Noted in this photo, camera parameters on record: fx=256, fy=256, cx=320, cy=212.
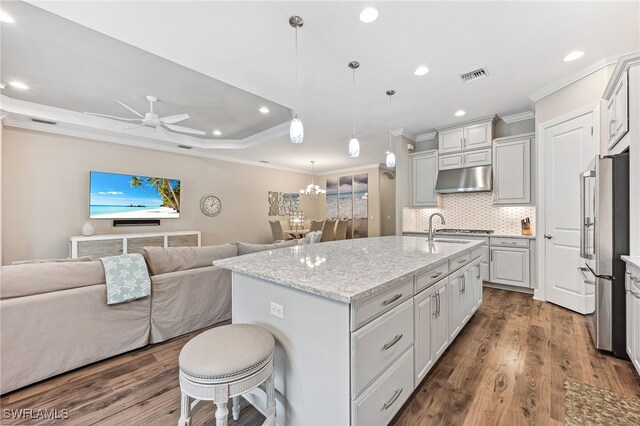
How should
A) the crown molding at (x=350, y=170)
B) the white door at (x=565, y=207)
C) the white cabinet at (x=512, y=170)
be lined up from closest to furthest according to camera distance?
the white door at (x=565, y=207) → the white cabinet at (x=512, y=170) → the crown molding at (x=350, y=170)

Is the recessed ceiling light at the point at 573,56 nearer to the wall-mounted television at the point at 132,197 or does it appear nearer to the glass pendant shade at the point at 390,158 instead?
the glass pendant shade at the point at 390,158

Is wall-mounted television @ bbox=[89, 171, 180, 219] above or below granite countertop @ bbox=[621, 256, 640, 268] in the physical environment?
above

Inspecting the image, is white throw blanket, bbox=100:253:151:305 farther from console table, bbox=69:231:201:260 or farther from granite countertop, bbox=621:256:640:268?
granite countertop, bbox=621:256:640:268

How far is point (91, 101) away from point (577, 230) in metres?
6.71

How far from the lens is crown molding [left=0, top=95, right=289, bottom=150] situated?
384 centimetres

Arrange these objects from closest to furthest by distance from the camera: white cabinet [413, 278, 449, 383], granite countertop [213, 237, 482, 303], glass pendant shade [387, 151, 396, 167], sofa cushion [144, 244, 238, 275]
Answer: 1. granite countertop [213, 237, 482, 303]
2. white cabinet [413, 278, 449, 383]
3. sofa cushion [144, 244, 238, 275]
4. glass pendant shade [387, 151, 396, 167]

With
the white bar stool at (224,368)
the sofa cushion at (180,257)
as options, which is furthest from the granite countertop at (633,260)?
the sofa cushion at (180,257)

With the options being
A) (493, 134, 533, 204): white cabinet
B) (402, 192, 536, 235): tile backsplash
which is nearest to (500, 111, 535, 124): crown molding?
(493, 134, 533, 204): white cabinet

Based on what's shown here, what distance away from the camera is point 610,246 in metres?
2.09

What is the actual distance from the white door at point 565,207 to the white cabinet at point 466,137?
0.92 m

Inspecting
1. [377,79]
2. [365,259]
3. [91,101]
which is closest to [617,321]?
[365,259]

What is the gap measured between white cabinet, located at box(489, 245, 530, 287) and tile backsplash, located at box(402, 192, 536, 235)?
48 centimetres

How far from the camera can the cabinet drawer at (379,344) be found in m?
1.14

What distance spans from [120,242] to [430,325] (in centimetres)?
545
